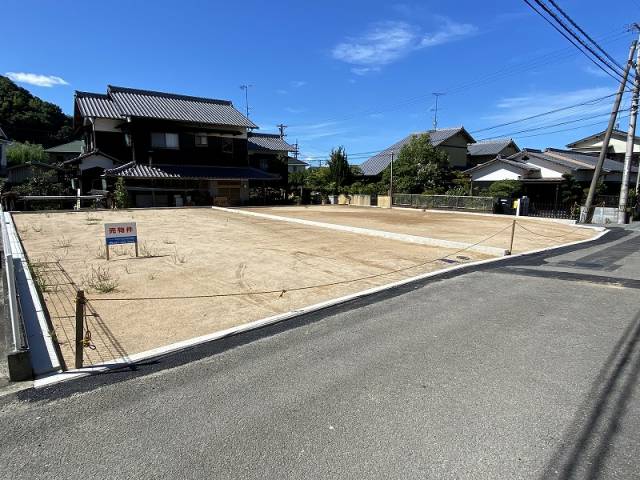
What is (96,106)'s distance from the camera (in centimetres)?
3092

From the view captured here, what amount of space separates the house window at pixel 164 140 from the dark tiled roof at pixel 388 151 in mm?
22016

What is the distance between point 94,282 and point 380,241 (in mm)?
9786

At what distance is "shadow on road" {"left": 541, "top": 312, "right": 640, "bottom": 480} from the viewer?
283cm

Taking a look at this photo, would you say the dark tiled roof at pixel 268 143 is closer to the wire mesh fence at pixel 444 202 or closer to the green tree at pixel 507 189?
the wire mesh fence at pixel 444 202

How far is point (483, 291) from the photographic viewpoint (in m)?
7.83

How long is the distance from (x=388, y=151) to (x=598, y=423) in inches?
1911

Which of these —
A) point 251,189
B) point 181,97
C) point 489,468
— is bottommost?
point 489,468

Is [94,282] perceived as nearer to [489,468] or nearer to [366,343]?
[366,343]

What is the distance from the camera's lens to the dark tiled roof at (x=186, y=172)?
93.8 feet

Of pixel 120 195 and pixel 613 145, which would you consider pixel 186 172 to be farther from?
pixel 613 145

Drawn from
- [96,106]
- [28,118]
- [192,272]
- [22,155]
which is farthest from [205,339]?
[28,118]

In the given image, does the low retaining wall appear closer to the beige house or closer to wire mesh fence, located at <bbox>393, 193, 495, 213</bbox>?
wire mesh fence, located at <bbox>393, 193, 495, 213</bbox>

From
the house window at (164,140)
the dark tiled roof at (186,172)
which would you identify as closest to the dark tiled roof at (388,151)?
the dark tiled roof at (186,172)

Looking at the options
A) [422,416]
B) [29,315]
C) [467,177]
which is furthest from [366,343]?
[467,177]
